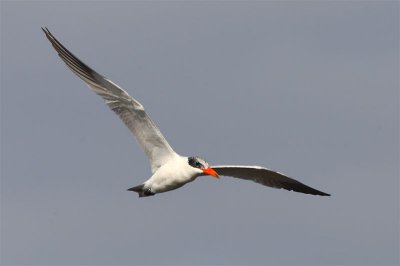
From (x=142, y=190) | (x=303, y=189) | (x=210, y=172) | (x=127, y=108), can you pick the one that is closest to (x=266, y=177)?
(x=303, y=189)

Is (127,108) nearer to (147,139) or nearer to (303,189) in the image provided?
(147,139)

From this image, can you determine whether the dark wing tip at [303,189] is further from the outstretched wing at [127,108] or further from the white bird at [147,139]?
the outstretched wing at [127,108]

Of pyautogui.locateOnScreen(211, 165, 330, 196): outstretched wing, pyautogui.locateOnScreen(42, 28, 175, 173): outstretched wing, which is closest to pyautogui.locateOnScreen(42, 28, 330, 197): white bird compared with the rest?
pyautogui.locateOnScreen(42, 28, 175, 173): outstretched wing

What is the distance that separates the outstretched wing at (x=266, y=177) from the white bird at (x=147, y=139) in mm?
290

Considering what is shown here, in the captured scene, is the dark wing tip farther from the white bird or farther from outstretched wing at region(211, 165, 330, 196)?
the white bird

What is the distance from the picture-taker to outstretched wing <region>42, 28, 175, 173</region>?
26.7m

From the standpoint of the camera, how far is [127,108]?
2681 centimetres

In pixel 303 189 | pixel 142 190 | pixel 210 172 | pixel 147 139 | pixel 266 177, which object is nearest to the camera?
pixel 210 172

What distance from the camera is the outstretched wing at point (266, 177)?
1098 inches

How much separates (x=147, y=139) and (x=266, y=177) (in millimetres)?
3244

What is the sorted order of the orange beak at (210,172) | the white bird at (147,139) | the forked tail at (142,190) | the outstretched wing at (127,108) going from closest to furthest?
the orange beak at (210,172), the white bird at (147,139), the outstretched wing at (127,108), the forked tail at (142,190)

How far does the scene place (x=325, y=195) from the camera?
28766 millimetres

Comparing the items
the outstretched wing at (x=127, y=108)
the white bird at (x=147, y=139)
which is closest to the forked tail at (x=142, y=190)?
the white bird at (x=147, y=139)

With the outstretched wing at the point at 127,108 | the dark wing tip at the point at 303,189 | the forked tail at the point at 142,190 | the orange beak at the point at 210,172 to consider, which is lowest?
the forked tail at the point at 142,190
